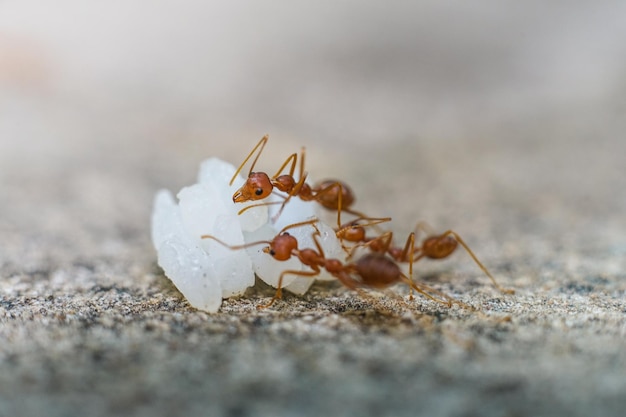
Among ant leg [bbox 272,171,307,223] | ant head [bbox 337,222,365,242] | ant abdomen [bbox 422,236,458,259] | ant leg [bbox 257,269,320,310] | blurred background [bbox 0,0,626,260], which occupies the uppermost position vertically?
blurred background [bbox 0,0,626,260]

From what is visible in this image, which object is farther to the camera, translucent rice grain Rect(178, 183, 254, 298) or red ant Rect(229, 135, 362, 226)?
red ant Rect(229, 135, 362, 226)

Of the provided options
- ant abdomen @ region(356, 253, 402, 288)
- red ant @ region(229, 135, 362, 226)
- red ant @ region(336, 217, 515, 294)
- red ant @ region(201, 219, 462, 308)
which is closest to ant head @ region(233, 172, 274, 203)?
red ant @ region(229, 135, 362, 226)

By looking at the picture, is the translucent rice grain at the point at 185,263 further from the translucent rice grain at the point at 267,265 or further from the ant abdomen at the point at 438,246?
the ant abdomen at the point at 438,246

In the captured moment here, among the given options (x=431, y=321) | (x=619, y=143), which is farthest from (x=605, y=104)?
(x=431, y=321)

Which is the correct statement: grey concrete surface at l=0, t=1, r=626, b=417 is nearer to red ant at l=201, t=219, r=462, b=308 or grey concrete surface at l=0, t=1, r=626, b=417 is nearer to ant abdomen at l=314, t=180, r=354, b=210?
red ant at l=201, t=219, r=462, b=308

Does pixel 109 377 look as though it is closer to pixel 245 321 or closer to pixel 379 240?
pixel 245 321

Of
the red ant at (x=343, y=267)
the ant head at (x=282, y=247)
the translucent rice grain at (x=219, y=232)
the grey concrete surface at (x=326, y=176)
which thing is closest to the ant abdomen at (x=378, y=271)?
the red ant at (x=343, y=267)

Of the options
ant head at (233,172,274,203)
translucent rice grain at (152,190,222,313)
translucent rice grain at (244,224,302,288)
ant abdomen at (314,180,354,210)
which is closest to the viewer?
translucent rice grain at (152,190,222,313)
